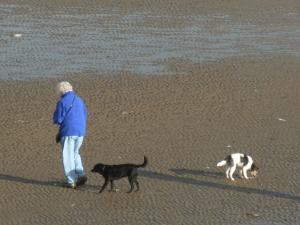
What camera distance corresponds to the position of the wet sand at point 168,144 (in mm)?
12336

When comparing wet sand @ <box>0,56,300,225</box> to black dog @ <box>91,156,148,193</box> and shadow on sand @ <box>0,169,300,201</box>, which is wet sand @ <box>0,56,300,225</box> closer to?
shadow on sand @ <box>0,169,300,201</box>

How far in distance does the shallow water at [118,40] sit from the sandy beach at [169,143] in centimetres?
78

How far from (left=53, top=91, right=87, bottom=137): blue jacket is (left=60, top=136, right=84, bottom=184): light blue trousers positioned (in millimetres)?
128

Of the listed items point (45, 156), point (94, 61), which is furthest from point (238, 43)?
point (45, 156)

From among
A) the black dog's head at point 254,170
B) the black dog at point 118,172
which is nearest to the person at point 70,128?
the black dog at point 118,172

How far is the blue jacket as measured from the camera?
507 inches

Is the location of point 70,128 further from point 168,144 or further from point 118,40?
point 118,40

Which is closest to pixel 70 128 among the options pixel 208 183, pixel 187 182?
pixel 187 182

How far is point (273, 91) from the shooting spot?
19.5 meters

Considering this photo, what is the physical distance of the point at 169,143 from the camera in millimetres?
15625

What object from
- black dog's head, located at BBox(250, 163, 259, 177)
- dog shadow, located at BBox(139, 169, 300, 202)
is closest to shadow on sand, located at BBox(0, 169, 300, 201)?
dog shadow, located at BBox(139, 169, 300, 202)

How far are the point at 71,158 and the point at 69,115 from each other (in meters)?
0.67

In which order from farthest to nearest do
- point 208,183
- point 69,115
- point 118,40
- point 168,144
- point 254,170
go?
1. point 118,40
2. point 168,144
3. point 254,170
4. point 208,183
5. point 69,115

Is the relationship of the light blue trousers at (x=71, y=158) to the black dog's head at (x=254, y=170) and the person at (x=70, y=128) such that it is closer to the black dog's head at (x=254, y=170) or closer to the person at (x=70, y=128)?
the person at (x=70, y=128)
